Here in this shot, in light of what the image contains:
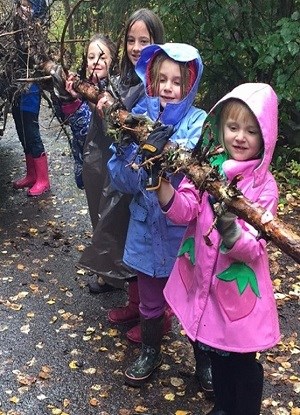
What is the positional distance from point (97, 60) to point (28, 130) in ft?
8.39

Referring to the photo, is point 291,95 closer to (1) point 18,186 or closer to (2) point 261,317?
(1) point 18,186

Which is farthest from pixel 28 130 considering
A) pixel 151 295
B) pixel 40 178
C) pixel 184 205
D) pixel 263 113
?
pixel 263 113

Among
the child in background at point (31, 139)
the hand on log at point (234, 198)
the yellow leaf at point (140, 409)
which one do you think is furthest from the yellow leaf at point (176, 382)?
the child in background at point (31, 139)

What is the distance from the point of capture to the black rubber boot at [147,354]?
3.42 metres

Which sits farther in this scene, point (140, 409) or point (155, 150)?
point (140, 409)

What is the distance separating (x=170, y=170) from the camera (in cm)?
262

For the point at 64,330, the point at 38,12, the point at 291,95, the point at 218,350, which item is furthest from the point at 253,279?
the point at 291,95

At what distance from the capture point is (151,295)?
337cm

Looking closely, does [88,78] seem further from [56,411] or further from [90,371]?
[56,411]

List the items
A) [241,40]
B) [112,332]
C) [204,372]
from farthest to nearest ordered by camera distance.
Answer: [241,40] → [112,332] → [204,372]

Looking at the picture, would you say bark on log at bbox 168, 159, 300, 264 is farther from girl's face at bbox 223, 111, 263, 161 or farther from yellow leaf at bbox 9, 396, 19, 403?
yellow leaf at bbox 9, 396, 19, 403

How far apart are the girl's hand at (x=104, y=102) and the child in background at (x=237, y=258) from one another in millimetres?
747

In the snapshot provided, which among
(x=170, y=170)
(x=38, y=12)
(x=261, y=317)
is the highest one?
(x=38, y=12)

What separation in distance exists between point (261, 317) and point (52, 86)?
2468mm
